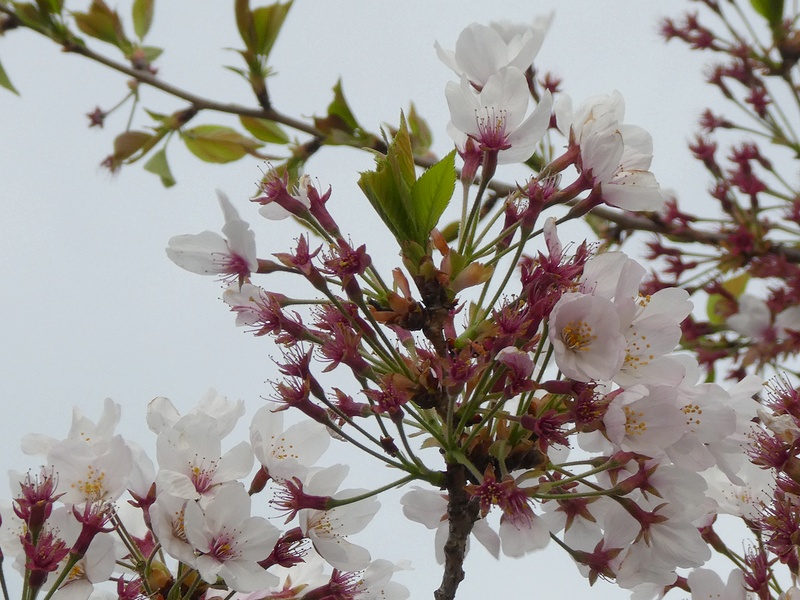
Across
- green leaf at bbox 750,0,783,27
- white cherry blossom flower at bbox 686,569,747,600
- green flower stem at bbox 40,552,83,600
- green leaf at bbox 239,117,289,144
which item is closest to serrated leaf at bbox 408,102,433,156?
green leaf at bbox 239,117,289,144

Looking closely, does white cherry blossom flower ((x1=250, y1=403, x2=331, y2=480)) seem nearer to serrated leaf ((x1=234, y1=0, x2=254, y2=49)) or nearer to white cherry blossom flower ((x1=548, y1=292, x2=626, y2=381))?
white cherry blossom flower ((x1=548, y1=292, x2=626, y2=381))

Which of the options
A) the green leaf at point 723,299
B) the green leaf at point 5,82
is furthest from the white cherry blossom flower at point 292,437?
the green leaf at point 723,299

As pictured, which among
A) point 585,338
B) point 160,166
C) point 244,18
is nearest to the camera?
point 585,338

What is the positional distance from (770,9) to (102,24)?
89.5 inches

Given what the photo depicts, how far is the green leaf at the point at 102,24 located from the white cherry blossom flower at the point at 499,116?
136cm

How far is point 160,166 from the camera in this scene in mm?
2268

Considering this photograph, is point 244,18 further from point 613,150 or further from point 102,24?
point 613,150

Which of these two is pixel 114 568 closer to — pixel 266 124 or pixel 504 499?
pixel 504 499

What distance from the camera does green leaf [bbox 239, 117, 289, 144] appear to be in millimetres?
2180

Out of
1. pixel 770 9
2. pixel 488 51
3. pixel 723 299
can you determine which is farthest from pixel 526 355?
pixel 770 9

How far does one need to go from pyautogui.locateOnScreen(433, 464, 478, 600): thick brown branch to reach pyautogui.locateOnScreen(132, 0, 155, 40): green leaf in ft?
5.54

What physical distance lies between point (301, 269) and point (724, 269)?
6.90 feet

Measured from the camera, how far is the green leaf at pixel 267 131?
2.18 meters

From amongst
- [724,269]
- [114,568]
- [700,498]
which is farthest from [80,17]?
[724,269]
